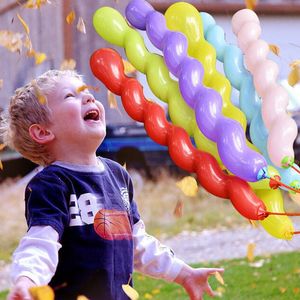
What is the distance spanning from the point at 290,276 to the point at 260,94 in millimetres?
2165

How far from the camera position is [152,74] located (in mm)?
2490

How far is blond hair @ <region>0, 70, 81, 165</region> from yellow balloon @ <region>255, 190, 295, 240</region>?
0.60m

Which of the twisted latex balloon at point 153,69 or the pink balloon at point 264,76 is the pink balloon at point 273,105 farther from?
the twisted latex balloon at point 153,69

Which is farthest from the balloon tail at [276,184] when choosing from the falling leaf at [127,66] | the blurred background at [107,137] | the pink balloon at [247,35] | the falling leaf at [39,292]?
the blurred background at [107,137]

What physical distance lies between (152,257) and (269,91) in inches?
22.5

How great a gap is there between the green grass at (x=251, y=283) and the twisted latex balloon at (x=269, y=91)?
1.77 m

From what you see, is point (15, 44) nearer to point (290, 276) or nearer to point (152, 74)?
point (152, 74)

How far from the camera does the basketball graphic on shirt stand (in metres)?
2.06

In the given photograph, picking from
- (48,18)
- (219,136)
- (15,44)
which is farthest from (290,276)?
(48,18)

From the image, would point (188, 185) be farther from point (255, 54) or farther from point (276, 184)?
point (255, 54)

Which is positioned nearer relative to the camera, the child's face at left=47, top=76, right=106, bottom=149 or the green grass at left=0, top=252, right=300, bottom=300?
the child's face at left=47, top=76, right=106, bottom=149

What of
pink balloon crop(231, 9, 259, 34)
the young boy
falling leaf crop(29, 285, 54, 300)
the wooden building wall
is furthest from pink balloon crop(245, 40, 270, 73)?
the wooden building wall

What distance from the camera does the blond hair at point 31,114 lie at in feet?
7.16

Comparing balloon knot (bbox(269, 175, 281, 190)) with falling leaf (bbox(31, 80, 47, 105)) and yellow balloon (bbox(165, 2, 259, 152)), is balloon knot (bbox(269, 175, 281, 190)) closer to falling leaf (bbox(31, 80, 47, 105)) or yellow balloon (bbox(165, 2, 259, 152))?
yellow balloon (bbox(165, 2, 259, 152))
